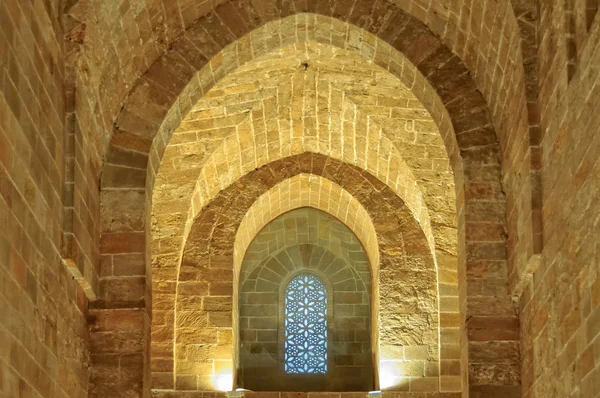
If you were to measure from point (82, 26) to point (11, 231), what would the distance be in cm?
224

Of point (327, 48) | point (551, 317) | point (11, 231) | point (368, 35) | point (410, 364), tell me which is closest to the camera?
point (11, 231)

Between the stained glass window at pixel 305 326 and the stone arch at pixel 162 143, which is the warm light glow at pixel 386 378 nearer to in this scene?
the stained glass window at pixel 305 326

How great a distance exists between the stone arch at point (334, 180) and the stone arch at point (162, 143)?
381cm

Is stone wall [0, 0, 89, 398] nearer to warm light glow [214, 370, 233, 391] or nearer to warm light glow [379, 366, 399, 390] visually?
warm light glow [214, 370, 233, 391]

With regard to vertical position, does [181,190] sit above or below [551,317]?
above

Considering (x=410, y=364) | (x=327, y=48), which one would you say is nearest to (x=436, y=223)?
(x=410, y=364)

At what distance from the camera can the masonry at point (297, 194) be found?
7.44 metres

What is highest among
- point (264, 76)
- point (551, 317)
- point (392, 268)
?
point (264, 76)

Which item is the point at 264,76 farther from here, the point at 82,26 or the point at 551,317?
the point at 551,317

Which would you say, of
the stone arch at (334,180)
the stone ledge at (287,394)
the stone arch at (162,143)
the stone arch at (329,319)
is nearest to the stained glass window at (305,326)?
the stone arch at (329,319)

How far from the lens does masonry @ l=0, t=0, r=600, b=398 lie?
24.4 feet

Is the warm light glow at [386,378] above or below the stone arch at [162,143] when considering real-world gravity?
below

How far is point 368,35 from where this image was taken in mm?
10336

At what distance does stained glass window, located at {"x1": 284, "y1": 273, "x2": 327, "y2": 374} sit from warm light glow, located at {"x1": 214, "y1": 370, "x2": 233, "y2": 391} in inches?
101
